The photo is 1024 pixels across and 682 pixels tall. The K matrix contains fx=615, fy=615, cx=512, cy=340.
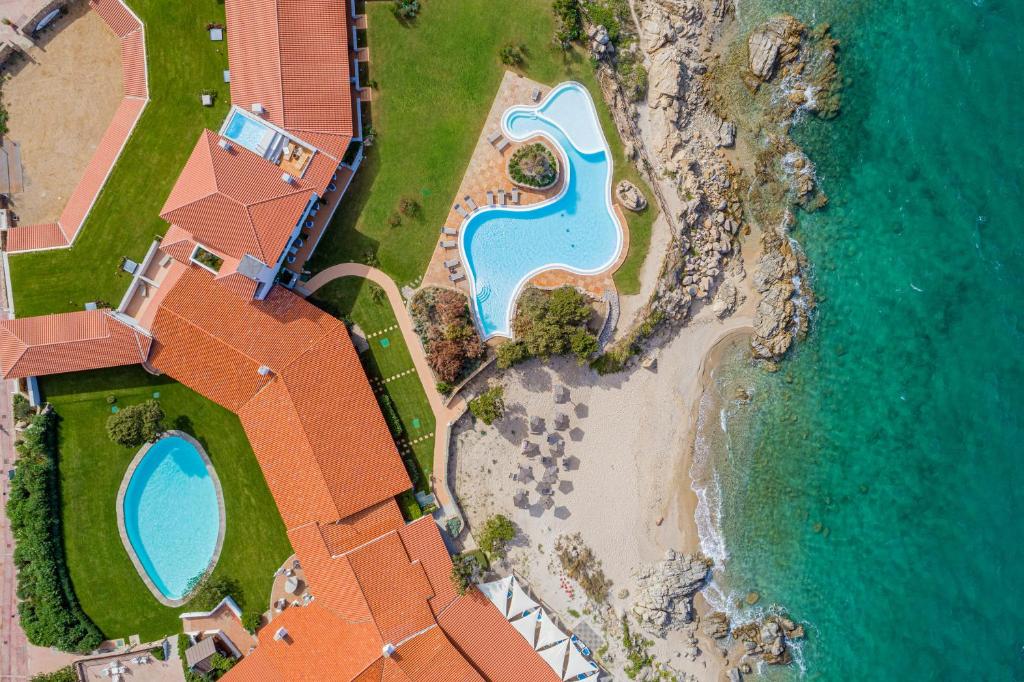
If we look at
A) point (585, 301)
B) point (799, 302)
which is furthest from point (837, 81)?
point (585, 301)

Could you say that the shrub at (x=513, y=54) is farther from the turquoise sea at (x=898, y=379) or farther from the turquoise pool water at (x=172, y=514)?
the turquoise pool water at (x=172, y=514)

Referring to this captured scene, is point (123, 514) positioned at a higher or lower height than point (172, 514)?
higher

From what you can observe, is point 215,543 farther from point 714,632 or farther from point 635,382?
point 714,632

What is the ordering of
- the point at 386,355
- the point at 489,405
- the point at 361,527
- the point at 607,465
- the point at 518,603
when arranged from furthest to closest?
the point at 607,465 → the point at 386,355 → the point at 518,603 → the point at 489,405 → the point at 361,527

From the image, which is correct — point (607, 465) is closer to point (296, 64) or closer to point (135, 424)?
point (135, 424)

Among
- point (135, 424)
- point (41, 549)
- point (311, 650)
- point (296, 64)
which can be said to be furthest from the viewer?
point (41, 549)

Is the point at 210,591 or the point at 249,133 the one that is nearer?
the point at 249,133

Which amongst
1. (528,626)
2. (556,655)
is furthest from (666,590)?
(528,626)
